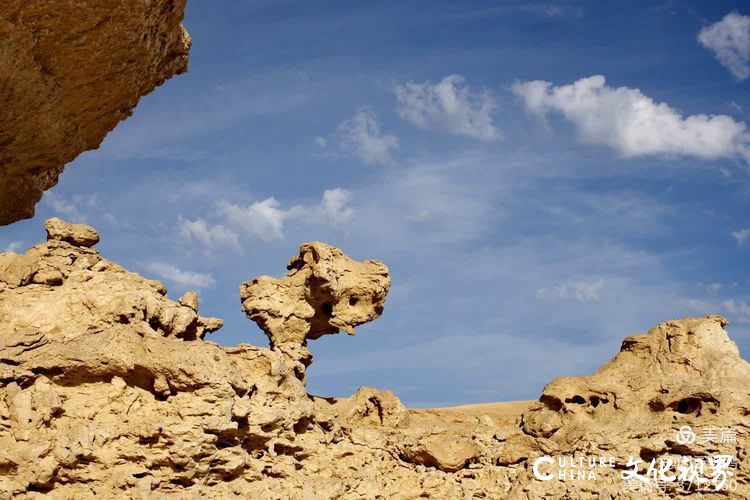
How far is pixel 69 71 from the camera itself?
859cm

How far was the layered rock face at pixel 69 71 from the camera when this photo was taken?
7641 millimetres

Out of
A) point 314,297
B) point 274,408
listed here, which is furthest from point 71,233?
point 314,297

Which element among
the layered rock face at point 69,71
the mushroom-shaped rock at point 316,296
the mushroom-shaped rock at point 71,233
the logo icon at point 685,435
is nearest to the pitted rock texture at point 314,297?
the mushroom-shaped rock at point 316,296

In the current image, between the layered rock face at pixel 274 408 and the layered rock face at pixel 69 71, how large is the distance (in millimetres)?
1359

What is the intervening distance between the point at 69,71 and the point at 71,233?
319 centimetres

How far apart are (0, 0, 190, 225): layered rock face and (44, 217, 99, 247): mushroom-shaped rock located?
0.54 meters

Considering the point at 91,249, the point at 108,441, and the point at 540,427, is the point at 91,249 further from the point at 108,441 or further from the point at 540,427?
the point at 540,427

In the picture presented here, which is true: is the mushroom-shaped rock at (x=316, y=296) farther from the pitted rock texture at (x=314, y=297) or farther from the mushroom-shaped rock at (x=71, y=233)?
the mushroom-shaped rock at (x=71, y=233)

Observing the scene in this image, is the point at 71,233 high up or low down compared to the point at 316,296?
down

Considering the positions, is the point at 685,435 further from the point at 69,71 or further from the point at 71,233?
the point at 69,71

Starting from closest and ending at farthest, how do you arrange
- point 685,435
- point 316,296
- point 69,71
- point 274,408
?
point 69,71 < point 274,408 < point 685,435 < point 316,296

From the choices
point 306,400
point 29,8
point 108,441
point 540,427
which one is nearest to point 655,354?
point 540,427

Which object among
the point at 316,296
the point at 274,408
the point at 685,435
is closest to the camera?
the point at 274,408

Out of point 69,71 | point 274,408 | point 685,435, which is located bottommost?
point 274,408
